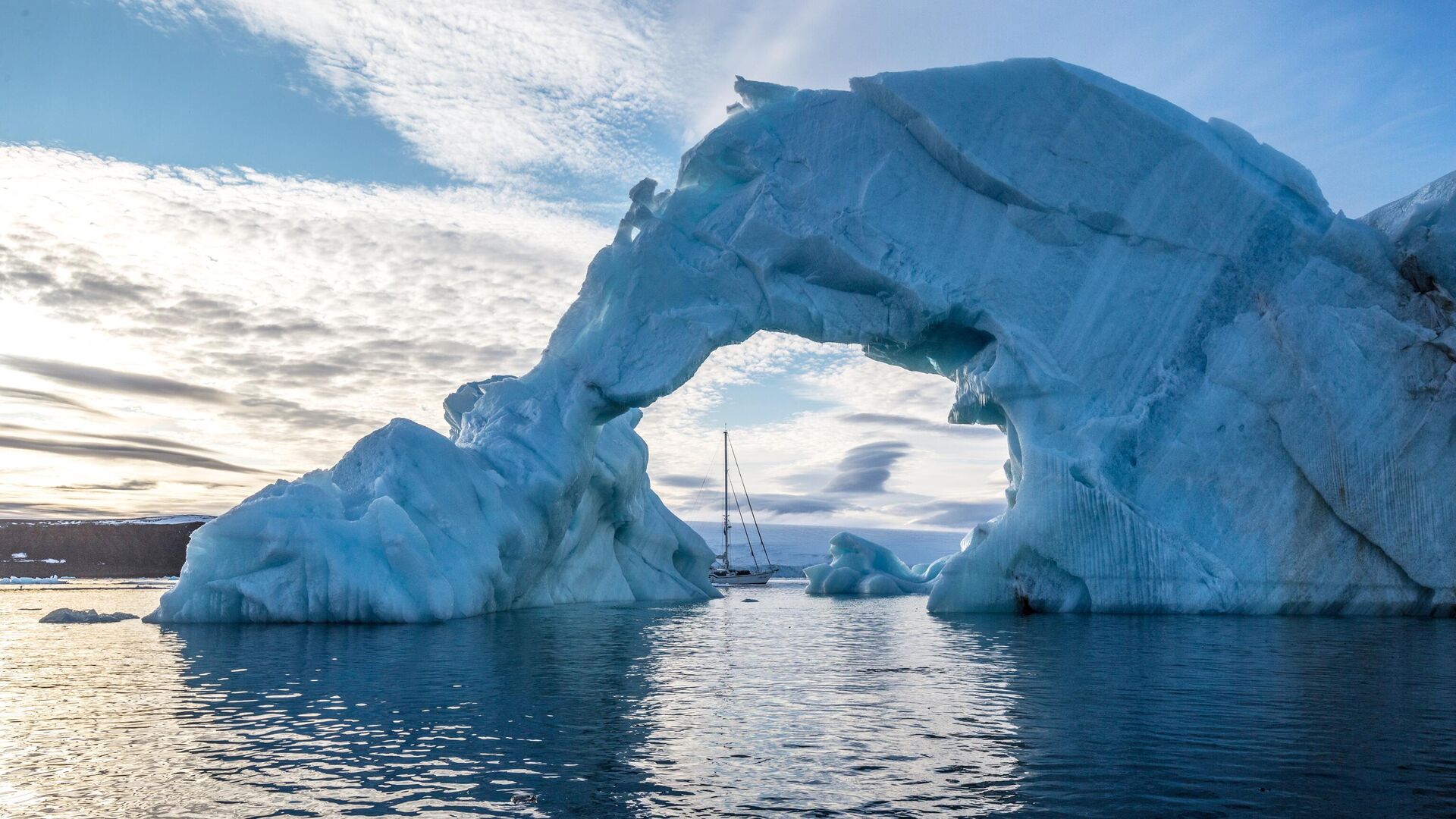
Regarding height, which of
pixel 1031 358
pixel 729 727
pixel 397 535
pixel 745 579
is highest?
pixel 1031 358

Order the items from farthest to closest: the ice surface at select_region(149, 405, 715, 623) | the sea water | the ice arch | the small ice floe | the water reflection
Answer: the small ice floe < the ice arch < the ice surface at select_region(149, 405, 715, 623) < the water reflection < the sea water

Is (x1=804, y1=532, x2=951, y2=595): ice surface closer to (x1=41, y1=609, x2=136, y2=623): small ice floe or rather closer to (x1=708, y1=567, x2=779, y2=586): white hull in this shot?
(x1=708, y1=567, x2=779, y2=586): white hull

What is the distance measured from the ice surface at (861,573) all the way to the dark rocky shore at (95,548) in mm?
54828

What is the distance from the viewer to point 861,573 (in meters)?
37.4

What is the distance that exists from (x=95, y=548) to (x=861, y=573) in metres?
63.4

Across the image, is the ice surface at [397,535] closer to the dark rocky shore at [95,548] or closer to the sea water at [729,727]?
the sea water at [729,727]

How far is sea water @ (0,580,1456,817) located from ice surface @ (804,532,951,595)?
2280cm

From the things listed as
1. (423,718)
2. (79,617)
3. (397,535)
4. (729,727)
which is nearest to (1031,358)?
(397,535)

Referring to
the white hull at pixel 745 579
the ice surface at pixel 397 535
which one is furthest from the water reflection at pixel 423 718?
the white hull at pixel 745 579

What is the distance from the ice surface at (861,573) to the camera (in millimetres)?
36906

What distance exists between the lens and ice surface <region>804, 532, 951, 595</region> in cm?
3691

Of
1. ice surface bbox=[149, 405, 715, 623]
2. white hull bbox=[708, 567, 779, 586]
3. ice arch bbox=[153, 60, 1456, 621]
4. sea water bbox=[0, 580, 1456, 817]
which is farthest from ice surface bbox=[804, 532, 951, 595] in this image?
sea water bbox=[0, 580, 1456, 817]

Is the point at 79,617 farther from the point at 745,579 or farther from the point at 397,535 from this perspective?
the point at 745,579

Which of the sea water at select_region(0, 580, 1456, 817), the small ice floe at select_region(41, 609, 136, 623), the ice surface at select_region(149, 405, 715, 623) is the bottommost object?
the sea water at select_region(0, 580, 1456, 817)
